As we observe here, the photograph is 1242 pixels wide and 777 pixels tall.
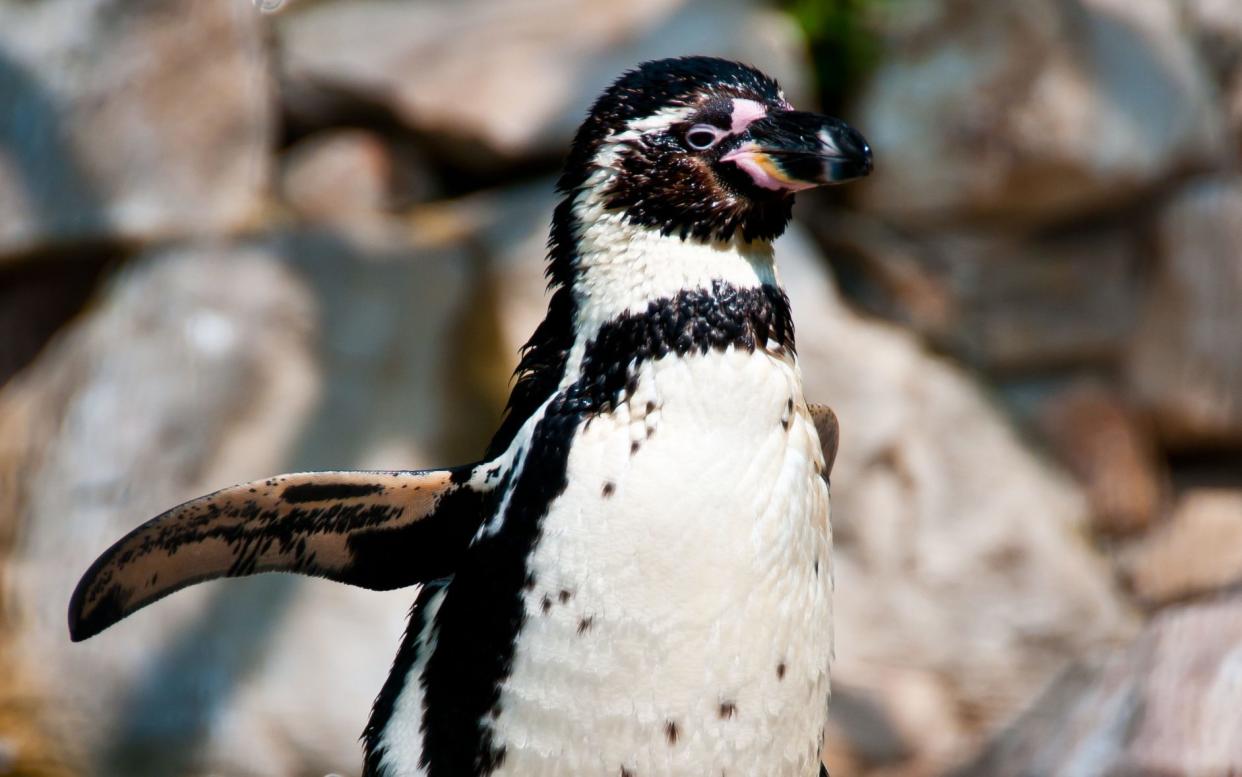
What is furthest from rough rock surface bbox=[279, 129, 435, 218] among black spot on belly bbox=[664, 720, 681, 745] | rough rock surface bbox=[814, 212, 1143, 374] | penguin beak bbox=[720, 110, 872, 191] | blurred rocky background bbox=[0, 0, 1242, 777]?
black spot on belly bbox=[664, 720, 681, 745]

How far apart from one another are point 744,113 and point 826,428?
41 cm

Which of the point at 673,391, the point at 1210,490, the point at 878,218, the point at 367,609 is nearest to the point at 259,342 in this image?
the point at 367,609

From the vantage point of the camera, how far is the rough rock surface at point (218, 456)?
127 inches

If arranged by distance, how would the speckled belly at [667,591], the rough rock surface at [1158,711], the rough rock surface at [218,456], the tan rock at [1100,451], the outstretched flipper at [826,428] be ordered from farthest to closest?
the tan rock at [1100,451] → the rough rock surface at [218,456] → the rough rock surface at [1158,711] → the outstretched flipper at [826,428] → the speckled belly at [667,591]

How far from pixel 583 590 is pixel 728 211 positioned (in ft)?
1.24

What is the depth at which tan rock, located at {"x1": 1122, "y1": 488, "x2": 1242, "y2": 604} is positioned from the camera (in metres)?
3.89

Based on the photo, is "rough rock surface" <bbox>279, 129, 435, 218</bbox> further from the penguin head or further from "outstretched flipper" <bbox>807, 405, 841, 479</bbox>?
the penguin head

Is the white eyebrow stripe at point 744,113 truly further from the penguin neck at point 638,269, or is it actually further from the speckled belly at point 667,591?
the speckled belly at point 667,591

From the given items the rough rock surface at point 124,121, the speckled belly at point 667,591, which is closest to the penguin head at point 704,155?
the speckled belly at point 667,591

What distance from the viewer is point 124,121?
3.75m

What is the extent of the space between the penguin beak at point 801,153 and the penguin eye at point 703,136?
0.02 m

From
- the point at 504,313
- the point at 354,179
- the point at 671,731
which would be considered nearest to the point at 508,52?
the point at 354,179

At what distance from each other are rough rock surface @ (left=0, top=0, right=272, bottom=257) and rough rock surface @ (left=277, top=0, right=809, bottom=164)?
0.22 metres

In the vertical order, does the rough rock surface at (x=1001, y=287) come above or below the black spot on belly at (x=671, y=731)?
below
